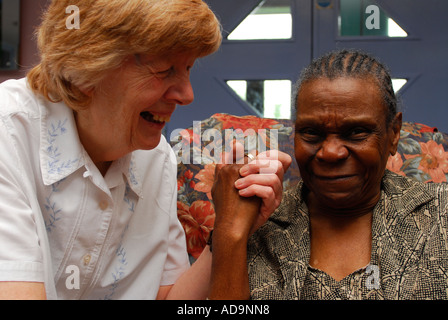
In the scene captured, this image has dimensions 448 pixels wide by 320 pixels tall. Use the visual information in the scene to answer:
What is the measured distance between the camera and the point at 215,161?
74.4 inches

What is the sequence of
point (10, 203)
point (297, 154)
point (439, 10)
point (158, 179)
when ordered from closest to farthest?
point (10, 203), point (297, 154), point (158, 179), point (439, 10)

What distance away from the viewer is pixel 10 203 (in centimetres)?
117

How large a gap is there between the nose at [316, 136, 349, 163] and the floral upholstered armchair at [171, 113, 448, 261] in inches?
19.8

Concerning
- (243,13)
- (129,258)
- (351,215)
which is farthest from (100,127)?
(243,13)

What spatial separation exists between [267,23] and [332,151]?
2.15 metres

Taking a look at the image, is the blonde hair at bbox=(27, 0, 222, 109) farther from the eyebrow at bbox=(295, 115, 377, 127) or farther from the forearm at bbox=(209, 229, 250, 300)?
the forearm at bbox=(209, 229, 250, 300)

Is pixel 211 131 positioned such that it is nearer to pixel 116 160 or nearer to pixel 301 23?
pixel 116 160

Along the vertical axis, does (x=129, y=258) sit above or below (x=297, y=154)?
below

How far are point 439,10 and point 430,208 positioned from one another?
7.09 ft

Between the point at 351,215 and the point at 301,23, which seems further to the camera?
the point at 301,23

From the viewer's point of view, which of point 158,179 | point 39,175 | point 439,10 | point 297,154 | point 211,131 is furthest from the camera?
point 439,10

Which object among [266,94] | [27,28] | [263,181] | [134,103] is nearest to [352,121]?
[263,181]

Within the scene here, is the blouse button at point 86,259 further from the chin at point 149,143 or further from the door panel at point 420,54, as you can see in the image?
the door panel at point 420,54
